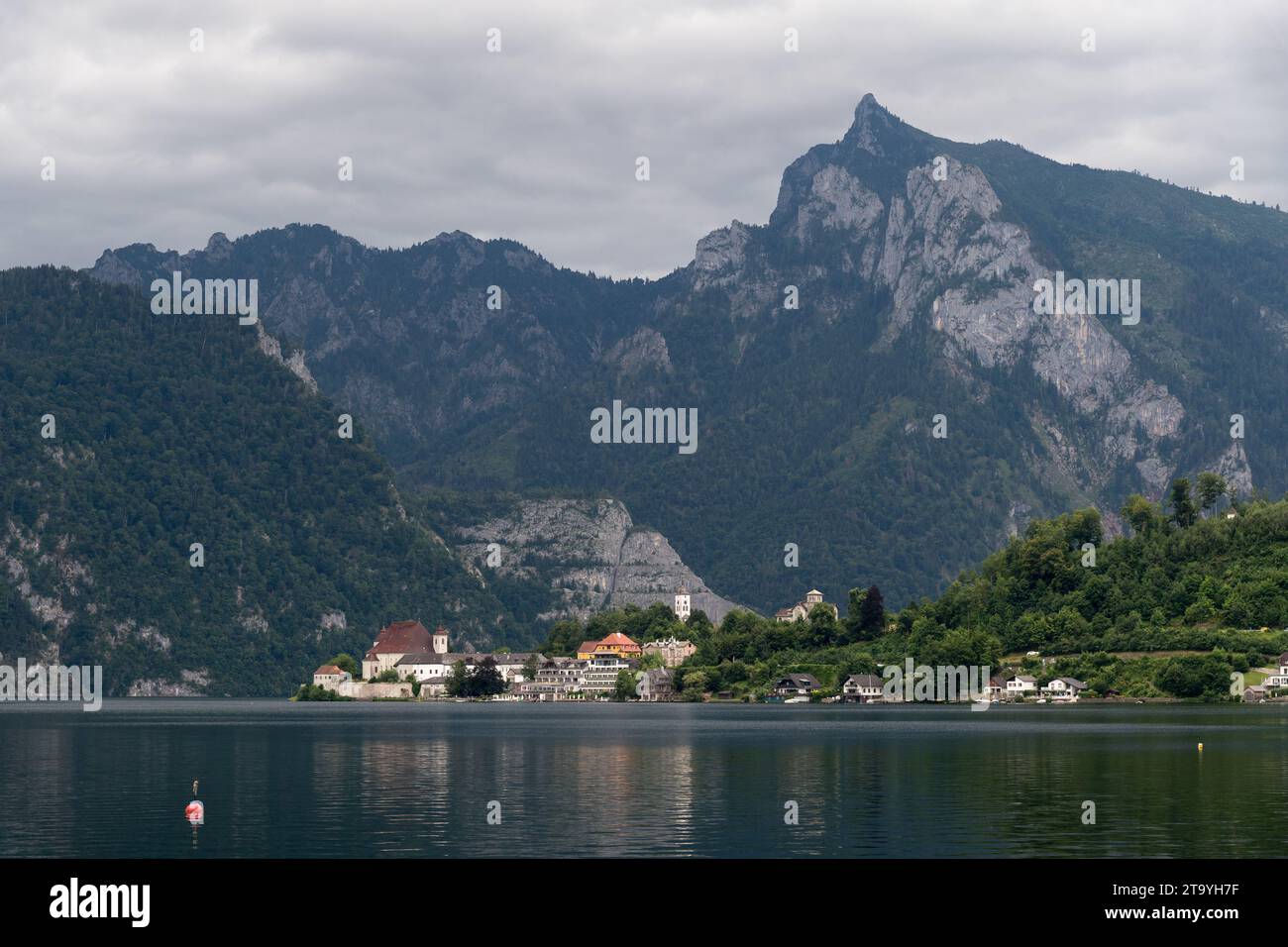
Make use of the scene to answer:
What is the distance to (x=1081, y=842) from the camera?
6850 centimetres

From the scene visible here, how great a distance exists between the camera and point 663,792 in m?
91.2

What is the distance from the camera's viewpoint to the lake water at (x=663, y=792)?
69.9 metres

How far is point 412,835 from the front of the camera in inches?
2872

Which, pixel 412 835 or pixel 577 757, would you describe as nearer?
pixel 412 835

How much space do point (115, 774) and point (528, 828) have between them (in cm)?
3901

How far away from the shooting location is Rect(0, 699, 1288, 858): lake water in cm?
6994
